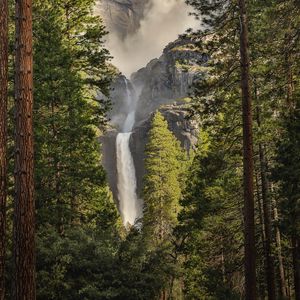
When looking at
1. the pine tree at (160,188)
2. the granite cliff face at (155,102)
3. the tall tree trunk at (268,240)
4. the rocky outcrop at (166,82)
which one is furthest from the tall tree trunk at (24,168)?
the rocky outcrop at (166,82)

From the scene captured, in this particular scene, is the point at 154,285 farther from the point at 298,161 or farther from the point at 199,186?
the point at 199,186

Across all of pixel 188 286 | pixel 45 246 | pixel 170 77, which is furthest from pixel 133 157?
pixel 45 246

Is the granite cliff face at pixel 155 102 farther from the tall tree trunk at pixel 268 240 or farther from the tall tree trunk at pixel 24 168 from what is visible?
the tall tree trunk at pixel 24 168

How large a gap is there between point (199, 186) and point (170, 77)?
8241 cm

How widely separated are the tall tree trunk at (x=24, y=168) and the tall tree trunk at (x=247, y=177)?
19.2ft

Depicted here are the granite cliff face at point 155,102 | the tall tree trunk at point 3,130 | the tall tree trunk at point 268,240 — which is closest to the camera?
the tall tree trunk at point 3,130

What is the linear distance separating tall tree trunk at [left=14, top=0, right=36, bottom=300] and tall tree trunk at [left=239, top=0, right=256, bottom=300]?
231 inches

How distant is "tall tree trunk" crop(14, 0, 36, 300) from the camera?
257 inches

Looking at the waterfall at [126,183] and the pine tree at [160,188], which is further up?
the waterfall at [126,183]

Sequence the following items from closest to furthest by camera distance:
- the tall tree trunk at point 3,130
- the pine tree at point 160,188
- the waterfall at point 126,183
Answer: the tall tree trunk at point 3,130, the pine tree at point 160,188, the waterfall at point 126,183

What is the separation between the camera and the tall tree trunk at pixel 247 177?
10.7 m

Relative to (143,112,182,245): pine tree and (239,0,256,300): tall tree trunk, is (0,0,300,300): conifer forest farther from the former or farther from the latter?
(143,112,182,245): pine tree

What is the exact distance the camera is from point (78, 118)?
51.5ft

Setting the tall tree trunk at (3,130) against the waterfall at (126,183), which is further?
the waterfall at (126,183)
